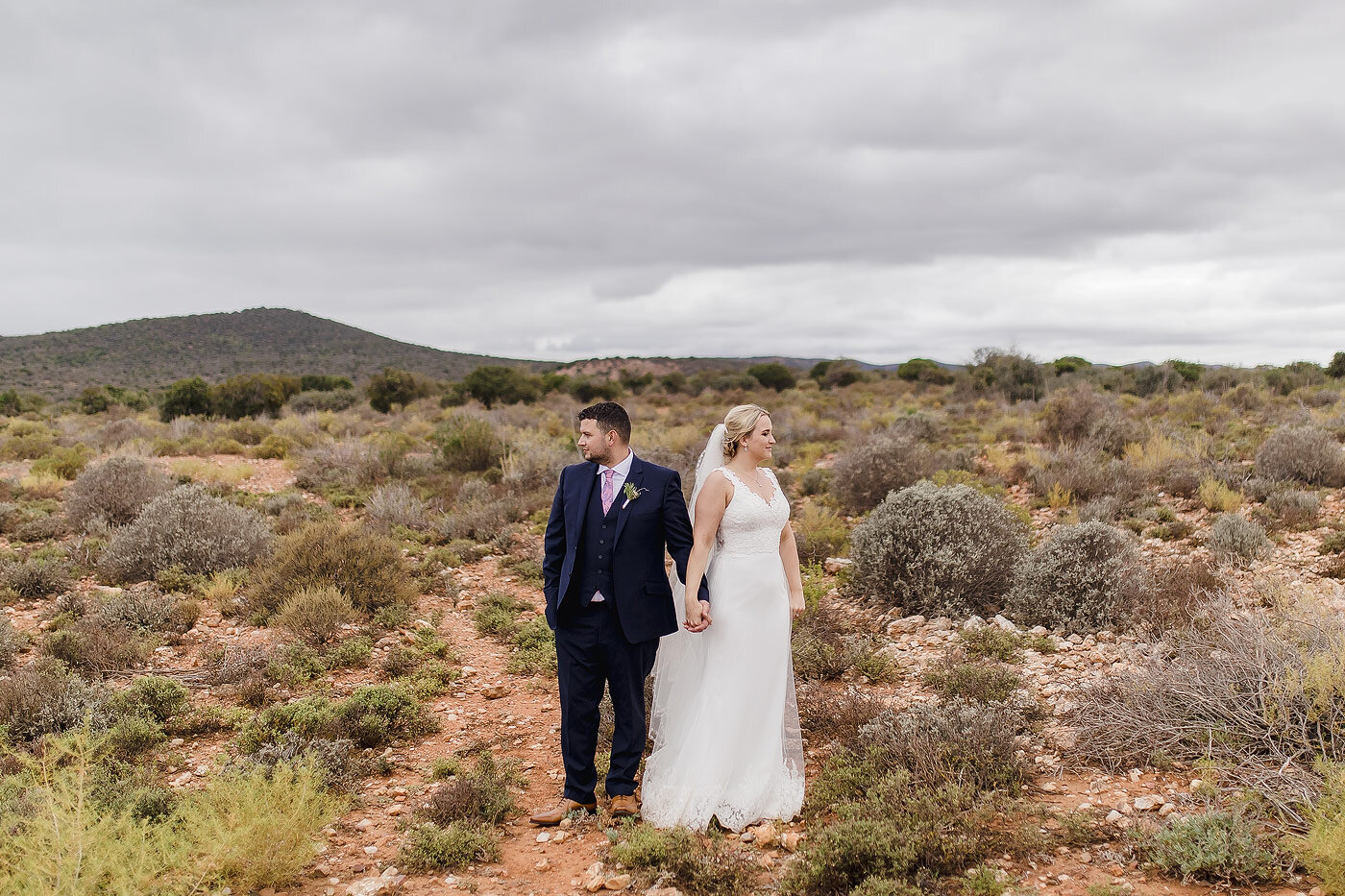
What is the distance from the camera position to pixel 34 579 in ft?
26.0

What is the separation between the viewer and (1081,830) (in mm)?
3580

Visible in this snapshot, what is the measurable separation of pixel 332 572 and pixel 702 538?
506 cm

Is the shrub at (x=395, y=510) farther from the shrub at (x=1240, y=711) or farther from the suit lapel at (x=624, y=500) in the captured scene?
the shrub at (x=1240, y=711)

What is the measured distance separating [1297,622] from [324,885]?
5419mm

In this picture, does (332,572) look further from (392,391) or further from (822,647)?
(392,391)

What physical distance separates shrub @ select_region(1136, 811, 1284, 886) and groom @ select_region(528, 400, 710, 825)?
2.25 metres

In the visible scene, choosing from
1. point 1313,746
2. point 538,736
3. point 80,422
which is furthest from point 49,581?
point 80,422

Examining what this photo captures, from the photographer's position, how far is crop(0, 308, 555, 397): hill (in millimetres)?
45188

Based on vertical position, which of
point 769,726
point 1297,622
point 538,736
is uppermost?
point 1297,622

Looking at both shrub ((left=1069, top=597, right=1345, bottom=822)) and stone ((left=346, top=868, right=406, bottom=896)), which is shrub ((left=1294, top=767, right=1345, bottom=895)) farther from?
stone ((left=346, top=868, right=406, bottom=896))

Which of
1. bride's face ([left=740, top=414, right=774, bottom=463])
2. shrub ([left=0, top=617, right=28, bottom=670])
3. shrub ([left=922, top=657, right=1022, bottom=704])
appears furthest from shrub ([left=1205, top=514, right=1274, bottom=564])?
shrub ([left=0, top=617, right=28, bottom=670])

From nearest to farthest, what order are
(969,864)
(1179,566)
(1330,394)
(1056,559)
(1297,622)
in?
(969,864)
(1297,622)
(1056,559)
(1179,566)
(1330,394)

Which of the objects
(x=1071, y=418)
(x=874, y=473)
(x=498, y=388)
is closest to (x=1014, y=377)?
(x=1071, y=418)

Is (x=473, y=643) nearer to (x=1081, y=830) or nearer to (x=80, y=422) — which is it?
(x=1081, y=830)
